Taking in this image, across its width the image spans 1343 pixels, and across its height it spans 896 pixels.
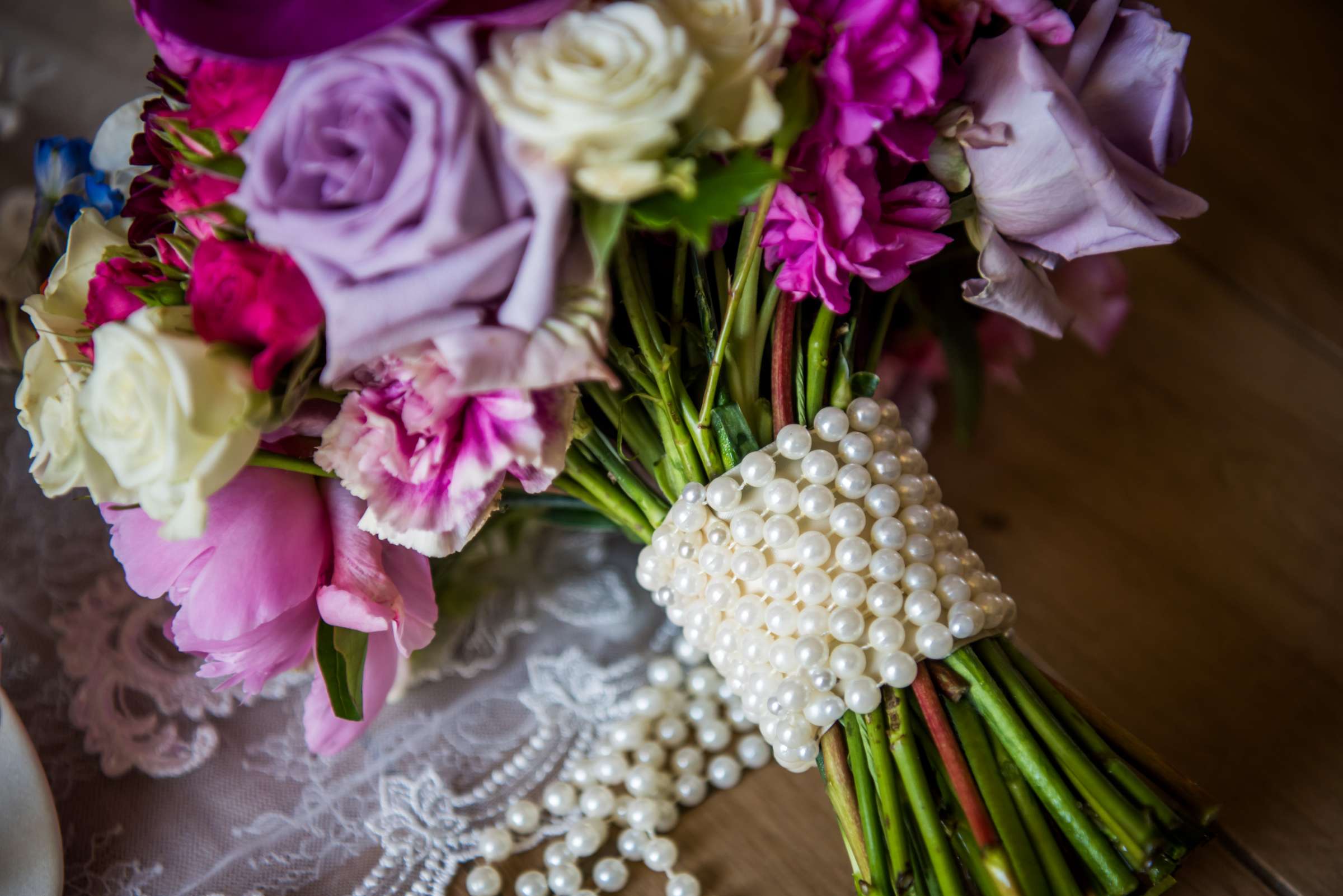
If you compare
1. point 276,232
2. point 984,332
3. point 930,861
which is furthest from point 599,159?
point 984,332

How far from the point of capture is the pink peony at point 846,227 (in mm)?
446

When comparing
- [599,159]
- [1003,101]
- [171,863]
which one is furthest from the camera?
[171,863]

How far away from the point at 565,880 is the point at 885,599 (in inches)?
10.8

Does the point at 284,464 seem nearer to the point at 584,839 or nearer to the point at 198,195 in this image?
the point at 198,195

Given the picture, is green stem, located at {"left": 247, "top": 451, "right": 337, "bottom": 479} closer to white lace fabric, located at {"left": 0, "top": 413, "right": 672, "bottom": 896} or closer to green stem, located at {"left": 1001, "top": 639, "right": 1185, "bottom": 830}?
white lace fabric, located at {"left": 0, "top": 413, "right": 672, "bottom": 896}

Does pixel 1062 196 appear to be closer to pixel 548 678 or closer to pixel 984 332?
pixel 984 332

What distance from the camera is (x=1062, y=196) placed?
0.46 meters

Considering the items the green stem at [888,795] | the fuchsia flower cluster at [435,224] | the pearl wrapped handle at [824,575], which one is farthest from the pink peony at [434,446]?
the green stem at [888,795]

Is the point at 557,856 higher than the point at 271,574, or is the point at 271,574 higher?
the point at 271,574

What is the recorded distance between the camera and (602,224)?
0.37 m

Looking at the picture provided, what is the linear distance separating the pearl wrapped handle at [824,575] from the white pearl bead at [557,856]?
0.17 m

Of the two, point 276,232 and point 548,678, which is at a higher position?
point 276,232

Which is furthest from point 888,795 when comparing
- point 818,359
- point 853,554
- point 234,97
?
point 234,97

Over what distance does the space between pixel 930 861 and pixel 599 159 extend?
371 millimetres
